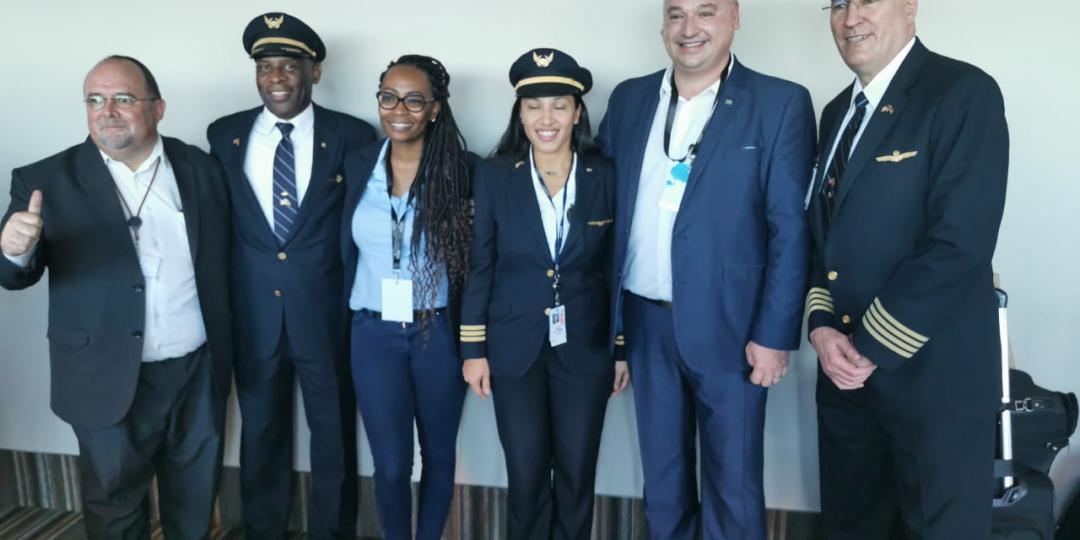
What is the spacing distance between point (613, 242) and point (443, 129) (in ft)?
2.21

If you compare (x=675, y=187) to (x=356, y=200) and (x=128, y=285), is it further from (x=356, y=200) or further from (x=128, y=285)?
(x=128, y=285)

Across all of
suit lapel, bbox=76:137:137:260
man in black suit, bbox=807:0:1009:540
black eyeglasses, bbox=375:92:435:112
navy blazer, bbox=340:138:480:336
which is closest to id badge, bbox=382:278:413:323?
navy blazer, bbox=340:138:480:336

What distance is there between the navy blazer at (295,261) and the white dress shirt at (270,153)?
25mm

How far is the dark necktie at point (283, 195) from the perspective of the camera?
257 cm

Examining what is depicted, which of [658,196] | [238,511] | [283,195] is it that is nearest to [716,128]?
[658,196]

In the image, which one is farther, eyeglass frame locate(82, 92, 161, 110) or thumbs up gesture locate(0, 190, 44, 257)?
eyeglass frame locate(82, 92, 161, 110)

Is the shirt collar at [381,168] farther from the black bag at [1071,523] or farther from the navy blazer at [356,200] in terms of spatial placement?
the black bag at [1071,523]

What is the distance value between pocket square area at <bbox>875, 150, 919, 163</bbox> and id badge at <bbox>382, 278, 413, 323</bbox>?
140 centimetres

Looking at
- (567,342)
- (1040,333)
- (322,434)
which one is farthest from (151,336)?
(1040,333)

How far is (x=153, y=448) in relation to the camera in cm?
247

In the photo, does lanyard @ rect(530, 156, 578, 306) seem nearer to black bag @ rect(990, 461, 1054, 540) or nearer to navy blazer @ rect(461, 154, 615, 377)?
navy blazer @ rect(461, 154, 615, 377)

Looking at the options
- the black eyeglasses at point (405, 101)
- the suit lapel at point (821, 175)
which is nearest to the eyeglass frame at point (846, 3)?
the suit lapel at point (821, 175)

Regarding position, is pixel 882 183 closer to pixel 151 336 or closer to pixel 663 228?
pixel 663 228

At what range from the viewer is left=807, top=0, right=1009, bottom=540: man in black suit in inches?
68.2
